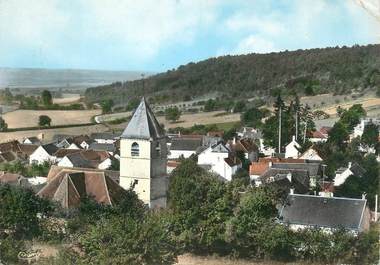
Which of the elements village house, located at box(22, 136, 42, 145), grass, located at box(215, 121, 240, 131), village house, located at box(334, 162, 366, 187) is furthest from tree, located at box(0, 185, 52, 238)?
grass, located at box(215, 121, 240, 131)

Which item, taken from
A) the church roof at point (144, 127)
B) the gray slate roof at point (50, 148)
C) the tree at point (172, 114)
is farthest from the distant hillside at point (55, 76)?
the tree at point (172, 114)

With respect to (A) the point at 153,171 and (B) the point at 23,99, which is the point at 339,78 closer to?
(B) the point at 23,99

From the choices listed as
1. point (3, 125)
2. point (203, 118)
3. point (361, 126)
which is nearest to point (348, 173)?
point (361, 126)

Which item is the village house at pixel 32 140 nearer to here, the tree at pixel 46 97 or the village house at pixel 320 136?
the tree at pixel 46 97

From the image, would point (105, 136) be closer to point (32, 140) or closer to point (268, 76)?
point (32, 140)

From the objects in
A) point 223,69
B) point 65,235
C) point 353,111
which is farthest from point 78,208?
point 223,69

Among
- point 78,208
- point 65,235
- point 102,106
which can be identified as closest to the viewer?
point 65,235
